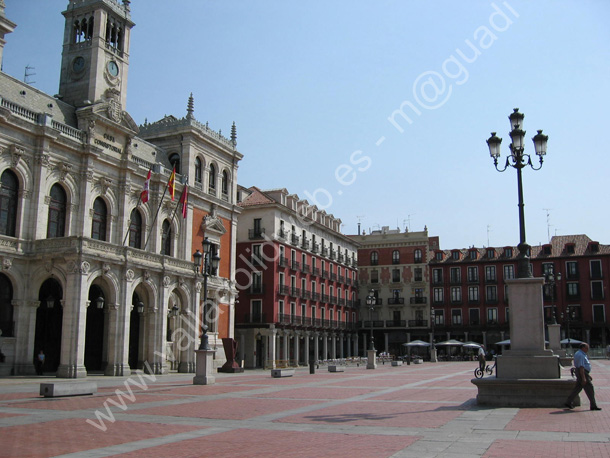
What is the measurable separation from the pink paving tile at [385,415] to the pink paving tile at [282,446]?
1805 mm

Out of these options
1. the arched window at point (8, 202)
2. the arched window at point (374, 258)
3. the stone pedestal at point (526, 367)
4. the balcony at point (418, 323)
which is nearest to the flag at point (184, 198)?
the arched window at point (8, 202)

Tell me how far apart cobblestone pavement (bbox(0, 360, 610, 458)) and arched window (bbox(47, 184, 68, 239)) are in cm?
1544

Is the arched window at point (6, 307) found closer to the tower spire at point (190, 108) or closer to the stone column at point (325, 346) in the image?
the tower spire at point (190, 108)

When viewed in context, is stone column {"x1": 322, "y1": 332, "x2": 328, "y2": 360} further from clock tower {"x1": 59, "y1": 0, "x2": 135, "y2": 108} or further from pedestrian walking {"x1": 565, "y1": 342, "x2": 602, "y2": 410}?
pedestrian walking {"x1": 565, "y1": 342, "x2": 602, "y2": 410}

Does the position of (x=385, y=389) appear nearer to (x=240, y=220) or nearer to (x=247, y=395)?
(x=247, y=395)

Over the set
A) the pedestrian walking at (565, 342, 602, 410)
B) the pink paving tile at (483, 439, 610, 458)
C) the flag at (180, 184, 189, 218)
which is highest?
the flag at (180, 184, 189, 218)

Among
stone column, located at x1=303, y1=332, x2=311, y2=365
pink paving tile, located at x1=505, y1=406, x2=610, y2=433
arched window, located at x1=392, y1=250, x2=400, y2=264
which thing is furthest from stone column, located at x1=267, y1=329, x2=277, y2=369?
pink paving tile, located at x1=505, y1=406, x2=610, y2=433

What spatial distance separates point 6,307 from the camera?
99.8ft

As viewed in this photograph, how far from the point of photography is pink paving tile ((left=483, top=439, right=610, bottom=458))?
356 inches

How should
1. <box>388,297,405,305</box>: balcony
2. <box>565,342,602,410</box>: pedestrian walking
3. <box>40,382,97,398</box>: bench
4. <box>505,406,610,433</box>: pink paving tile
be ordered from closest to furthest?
<box>505,406,610,433</box>: pink paving tile, <box>565,342,602,410</box>: pedestrian walking, <box>40,382,97,398</box>: bench, <box>388,297,405,305</box>: balcony

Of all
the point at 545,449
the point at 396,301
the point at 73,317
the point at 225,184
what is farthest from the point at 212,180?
the point at 396,301

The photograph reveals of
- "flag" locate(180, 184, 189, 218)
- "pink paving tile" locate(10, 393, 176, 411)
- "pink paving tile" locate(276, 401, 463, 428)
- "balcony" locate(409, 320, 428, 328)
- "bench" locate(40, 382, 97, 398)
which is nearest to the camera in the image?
"pink paving tile" locate(276, 401, 463, 428)

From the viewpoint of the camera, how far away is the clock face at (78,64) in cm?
3906

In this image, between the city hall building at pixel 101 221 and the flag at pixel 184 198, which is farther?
the flag at pixel 184 198
